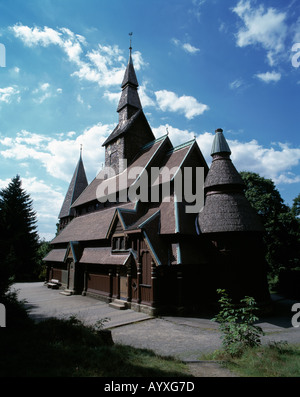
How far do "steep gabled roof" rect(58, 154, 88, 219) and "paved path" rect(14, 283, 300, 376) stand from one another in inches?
752

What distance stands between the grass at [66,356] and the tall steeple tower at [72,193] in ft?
85.7

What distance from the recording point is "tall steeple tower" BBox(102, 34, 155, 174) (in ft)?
79.8

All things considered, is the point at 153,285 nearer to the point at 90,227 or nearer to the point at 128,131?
the point at 90,227

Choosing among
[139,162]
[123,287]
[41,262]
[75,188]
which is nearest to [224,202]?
[123,287]

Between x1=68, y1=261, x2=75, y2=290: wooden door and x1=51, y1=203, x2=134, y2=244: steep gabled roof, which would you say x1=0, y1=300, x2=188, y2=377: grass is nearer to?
x1=51, y1=203, x2=134, y2=244: steep gabled roof

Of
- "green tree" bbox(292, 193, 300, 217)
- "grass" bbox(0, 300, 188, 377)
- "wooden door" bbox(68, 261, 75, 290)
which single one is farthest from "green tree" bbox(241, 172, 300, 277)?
"grass" bbox(0, 300, 188, 377)

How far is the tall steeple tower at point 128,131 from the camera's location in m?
24.3

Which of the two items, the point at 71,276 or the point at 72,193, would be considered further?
the point at 72,193

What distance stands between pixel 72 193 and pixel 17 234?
27.3 meters

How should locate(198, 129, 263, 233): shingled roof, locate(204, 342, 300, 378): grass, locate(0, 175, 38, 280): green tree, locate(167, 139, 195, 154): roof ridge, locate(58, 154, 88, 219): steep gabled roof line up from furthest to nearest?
locate(58, 154, 88, 219): steep gabled roof < locate(167, 139, 195, 154): roof ridge < locate(198, 129, 263, 233): shingled roof < locate(0, 175, 38, 280): green tree < locate(204, 342, 300, 378): grass

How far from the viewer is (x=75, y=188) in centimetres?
3494

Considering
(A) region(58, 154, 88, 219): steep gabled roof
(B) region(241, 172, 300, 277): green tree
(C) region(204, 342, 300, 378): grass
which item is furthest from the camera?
(A) region(58, 154, 88, 219): steep gabled roof

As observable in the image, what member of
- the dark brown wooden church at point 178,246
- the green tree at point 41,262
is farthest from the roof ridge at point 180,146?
the green tree at point 41,262
